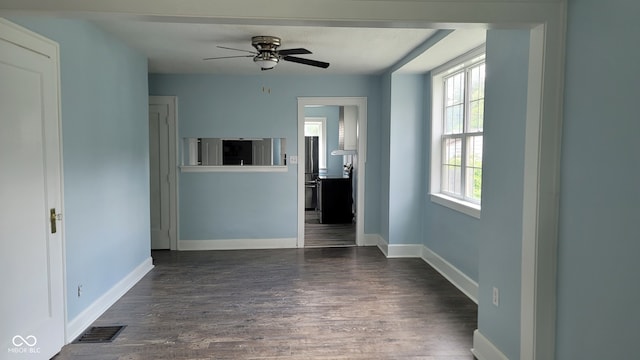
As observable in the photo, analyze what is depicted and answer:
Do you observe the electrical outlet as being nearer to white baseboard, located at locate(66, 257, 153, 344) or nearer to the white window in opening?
white baseboard, located at locate(66, 257, 153, 344)

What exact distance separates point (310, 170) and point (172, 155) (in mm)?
4369

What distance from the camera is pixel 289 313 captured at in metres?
3.66

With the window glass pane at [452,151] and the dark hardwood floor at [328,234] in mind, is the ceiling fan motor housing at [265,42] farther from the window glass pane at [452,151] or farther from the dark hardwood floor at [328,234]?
the dark hardwood floor at [328,234]

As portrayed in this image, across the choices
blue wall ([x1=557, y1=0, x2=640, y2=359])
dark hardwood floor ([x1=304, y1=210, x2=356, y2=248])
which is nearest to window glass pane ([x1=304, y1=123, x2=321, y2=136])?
dark hardwood floor ([x1=304, y1=210, x2=356, y2=248])

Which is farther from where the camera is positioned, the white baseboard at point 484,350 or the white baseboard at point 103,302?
the white baseboard at point 103,302

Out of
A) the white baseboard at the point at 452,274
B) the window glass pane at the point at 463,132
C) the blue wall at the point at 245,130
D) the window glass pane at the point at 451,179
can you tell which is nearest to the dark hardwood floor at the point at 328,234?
the blue wall at the point at 245,130

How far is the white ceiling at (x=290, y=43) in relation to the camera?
3.69 meters

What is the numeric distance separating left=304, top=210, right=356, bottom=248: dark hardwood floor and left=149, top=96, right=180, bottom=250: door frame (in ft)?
6.07

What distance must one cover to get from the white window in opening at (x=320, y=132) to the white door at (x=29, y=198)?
7359 millimetres

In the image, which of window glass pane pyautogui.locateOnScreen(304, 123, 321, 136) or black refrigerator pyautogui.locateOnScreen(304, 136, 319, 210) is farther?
window glass pane pyautogui.locateOnScreen(304, 123, 321, 136)

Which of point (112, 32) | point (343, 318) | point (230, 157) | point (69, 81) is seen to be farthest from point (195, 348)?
point (230, 157)

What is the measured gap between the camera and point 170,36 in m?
3.96

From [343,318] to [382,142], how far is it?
3.06 metres

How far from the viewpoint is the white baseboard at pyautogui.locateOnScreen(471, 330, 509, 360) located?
106 inches
